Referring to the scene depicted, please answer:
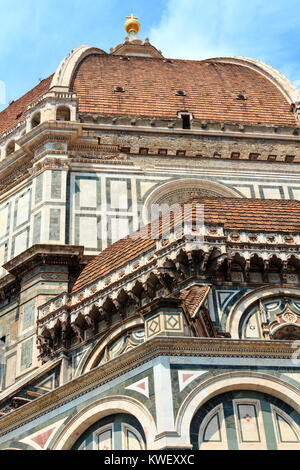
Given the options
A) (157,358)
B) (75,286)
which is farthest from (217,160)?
(157,358)

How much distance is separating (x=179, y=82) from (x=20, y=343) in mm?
14054

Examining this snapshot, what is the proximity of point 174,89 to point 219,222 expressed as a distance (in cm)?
1316

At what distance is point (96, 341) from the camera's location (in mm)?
15719

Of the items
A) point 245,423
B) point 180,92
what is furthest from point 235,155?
point 245,423

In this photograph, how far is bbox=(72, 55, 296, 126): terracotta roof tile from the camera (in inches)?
1030

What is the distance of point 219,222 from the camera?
15.6 m

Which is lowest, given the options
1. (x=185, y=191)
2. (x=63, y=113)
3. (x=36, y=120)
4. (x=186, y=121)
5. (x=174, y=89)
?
(x=185, y=191)

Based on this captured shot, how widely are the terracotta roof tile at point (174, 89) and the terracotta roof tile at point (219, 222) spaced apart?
8.44 meters

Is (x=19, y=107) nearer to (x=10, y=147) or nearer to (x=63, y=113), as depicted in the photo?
(x=10, y=147)

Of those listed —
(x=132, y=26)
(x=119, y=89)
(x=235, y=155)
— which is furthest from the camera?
(x=132, y=26)

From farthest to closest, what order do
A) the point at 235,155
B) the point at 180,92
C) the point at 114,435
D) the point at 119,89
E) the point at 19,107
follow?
1. the point at 19,107
2. the point at 180,92
3. the point at 119,89
4. the point at 235,155
5. the point at 114,435

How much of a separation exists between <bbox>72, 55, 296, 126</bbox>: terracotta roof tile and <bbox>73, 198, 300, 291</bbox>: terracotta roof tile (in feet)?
27.7

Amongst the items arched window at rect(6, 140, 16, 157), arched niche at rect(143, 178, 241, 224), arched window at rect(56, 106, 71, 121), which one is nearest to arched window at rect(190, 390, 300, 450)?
arched niche at rect(143, 178, 241, 224)
